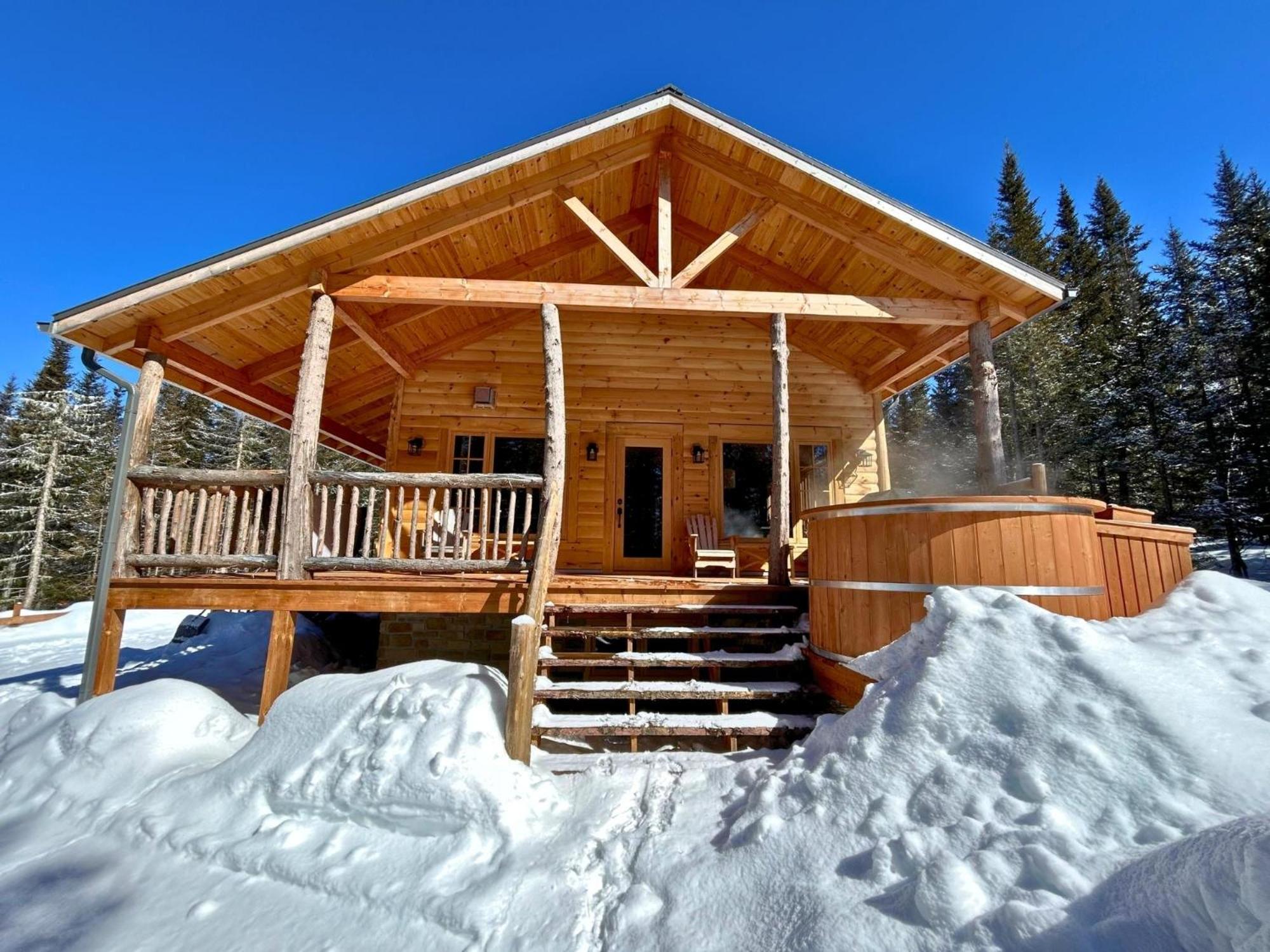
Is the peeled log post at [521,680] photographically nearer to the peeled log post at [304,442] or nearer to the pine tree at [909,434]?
the peeled log post at [304,442]

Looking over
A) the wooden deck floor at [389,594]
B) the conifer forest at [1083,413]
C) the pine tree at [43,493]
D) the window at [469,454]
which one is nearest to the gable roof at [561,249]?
the window at [469,454]

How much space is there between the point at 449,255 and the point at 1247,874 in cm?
756

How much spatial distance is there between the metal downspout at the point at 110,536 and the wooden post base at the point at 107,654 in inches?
0.8

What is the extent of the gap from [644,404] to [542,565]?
4.50m

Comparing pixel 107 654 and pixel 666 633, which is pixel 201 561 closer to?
pixel 107 654

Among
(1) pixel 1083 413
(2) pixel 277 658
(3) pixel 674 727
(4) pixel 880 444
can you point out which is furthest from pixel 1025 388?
(2) pixel 277 658

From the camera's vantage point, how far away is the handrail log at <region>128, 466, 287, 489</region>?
5.11 metres

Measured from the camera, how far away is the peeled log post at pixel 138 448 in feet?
16.6

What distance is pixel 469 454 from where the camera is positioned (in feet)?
27.9

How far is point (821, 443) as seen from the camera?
8719 mm

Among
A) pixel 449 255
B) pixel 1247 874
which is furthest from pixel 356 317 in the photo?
pixel 1247 874

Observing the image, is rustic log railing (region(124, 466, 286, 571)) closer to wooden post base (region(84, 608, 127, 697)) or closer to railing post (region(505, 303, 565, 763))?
wooden post base (region(84, 608, 127, 697))

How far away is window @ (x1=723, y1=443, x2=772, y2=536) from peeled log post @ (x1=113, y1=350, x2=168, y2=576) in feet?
22.0

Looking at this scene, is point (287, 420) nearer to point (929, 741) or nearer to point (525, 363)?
point (525, 363)
